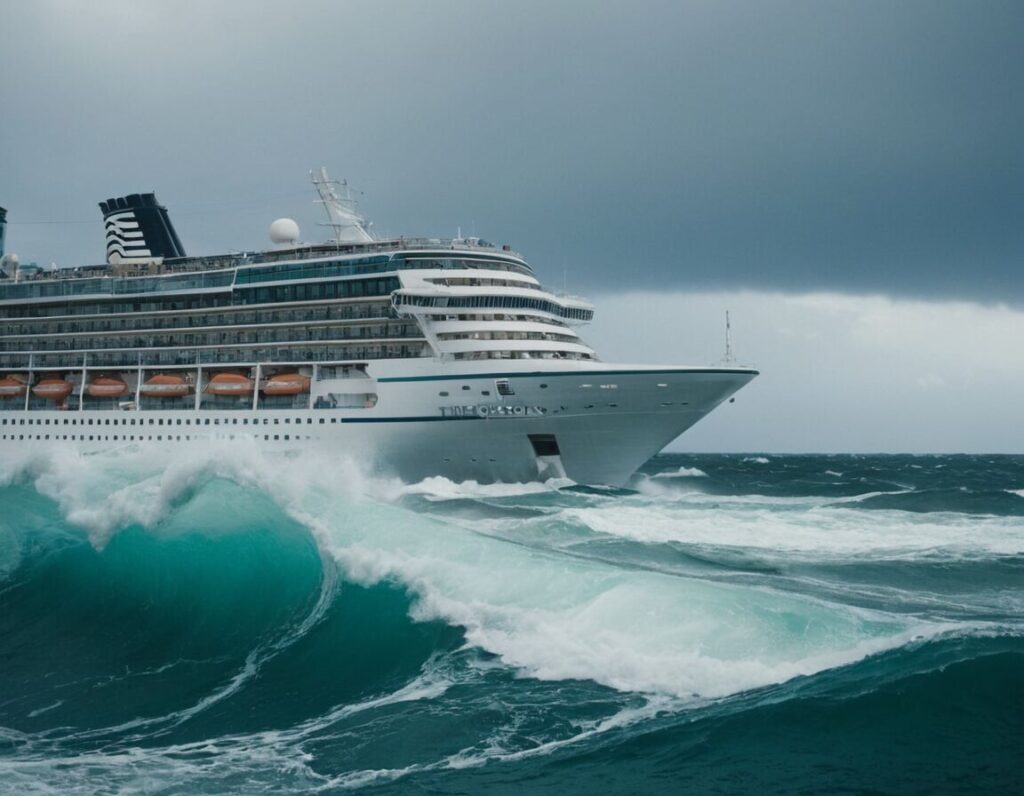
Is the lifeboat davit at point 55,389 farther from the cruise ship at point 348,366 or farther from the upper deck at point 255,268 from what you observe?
the upper deck at point 255,268

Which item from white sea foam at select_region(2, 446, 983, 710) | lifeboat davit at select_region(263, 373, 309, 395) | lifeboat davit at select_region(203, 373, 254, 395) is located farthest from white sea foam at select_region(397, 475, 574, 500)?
white sea foam at select_region(2, 446, 983, 710)

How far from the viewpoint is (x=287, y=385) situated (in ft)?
122

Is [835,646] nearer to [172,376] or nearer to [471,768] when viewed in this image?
[471,768]

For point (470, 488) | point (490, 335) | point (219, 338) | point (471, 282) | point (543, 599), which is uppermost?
point (471, 282)

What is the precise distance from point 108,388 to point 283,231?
11088 mm

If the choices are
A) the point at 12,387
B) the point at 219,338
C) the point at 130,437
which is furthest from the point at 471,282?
the point at 12,387

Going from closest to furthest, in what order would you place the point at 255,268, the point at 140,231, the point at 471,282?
the point at 471,282 → the point at 255,268 → the point at 140,231

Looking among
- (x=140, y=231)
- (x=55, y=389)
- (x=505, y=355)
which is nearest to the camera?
(x=505, y=355)

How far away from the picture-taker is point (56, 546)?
18.0 meters

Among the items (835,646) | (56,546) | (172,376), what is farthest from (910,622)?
(172,376)

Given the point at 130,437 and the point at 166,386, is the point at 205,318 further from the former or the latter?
the point at 130,437

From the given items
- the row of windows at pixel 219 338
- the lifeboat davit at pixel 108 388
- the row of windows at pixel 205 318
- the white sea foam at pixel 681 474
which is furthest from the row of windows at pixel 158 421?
the white sea foam at pixel 681 474

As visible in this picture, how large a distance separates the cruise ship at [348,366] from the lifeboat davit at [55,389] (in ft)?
0.65

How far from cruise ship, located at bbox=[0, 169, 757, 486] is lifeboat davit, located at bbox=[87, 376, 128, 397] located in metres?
0.07
